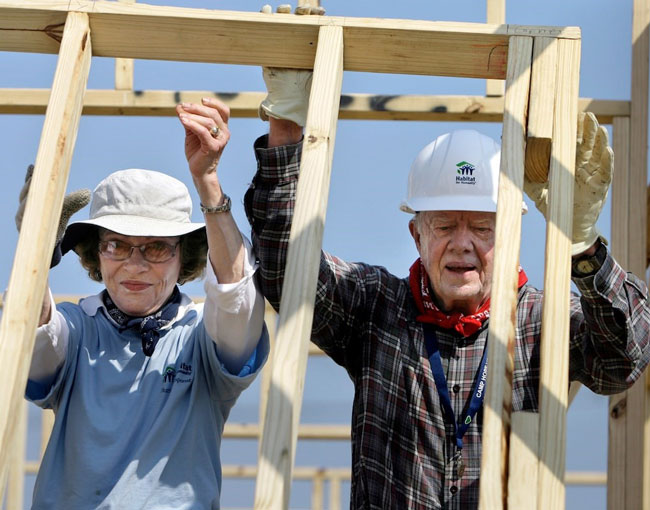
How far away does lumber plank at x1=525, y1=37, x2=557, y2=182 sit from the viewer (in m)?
2.81

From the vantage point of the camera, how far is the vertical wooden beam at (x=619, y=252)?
5031mm

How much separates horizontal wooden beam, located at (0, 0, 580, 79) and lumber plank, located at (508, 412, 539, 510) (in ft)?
3.33

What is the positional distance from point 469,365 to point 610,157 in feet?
2.51

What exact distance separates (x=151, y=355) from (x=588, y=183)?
4.45 feet

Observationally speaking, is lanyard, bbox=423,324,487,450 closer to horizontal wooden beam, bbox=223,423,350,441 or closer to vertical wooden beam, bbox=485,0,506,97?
vertical wooden beam, bbox=485,0,506,97

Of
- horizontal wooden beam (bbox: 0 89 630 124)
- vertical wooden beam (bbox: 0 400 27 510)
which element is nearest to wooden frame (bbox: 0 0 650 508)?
horizontal wooden beam (bbox: 0 89 630 124)

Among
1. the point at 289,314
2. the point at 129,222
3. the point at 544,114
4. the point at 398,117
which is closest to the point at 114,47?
the point at 129,222

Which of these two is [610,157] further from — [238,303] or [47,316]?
[47,316]

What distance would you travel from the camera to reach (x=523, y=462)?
2.46m

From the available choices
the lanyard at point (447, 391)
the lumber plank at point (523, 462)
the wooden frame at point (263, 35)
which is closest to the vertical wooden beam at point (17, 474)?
the lanyard at point (447, 391)

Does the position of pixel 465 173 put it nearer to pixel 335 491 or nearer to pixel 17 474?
pixel 17 474

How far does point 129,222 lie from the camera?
3.49 meters

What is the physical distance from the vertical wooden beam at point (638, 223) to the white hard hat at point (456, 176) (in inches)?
63.1

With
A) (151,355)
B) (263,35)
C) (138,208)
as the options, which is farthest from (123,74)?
(263,35)
